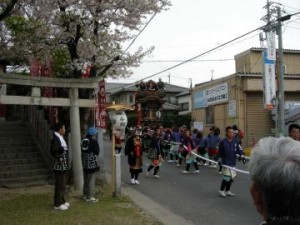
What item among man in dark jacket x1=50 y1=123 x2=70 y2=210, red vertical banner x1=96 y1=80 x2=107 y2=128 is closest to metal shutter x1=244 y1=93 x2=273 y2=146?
red vertical banner x1=96 y1=80 x2=107 y2=128

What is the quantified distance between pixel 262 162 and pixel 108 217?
6947 millimetres

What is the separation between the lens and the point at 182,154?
1844 centimetres

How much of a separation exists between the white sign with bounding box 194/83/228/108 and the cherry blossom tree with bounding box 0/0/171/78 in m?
15.3

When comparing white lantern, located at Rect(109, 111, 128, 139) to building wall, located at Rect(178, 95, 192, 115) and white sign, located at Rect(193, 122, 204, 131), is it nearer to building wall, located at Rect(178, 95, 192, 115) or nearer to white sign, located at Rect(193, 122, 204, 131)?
white sign, located at Rect(193, 122, 204, 131)

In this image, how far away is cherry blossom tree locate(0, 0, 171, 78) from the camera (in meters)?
12.4

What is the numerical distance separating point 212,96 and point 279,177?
28.9 m

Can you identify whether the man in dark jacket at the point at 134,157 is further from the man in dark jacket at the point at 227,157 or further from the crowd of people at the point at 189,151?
the man in dark jacket at the point at 227,157

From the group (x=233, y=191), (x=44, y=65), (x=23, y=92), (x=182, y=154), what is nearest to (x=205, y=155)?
(x=182, y=154)

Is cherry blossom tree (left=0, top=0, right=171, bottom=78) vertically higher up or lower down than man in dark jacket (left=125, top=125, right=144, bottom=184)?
higher up

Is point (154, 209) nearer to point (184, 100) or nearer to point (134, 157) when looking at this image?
point (134, 157)

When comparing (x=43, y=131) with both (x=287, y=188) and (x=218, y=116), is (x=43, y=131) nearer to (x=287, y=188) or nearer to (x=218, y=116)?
(x=287, y=188)

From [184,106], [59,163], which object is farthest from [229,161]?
[184,106]

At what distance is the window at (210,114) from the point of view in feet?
101

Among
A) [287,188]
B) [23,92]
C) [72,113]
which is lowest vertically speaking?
[287,188]
